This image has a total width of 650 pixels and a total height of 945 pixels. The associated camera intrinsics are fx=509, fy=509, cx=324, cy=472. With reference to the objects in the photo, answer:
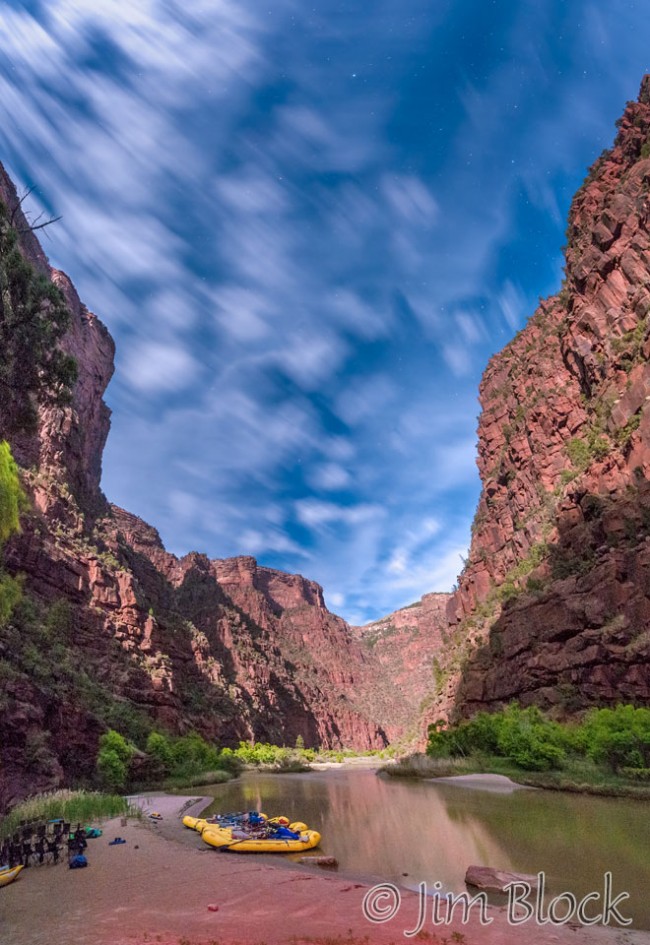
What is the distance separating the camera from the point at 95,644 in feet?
191

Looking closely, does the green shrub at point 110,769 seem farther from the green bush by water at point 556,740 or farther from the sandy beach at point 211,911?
the sandy beach at point 211,911

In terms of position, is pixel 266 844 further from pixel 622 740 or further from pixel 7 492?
pixel 622 740

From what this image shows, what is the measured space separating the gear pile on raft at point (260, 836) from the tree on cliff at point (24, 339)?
16.6 metres

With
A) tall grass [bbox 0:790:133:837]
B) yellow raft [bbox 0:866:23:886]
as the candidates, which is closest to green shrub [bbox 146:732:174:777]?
tall grass [bbox 0:790:133:837]

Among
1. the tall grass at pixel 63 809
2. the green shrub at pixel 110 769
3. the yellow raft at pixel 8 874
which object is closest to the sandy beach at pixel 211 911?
the yellow raft at pixel 8 874

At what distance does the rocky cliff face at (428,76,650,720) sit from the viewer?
2864 cm

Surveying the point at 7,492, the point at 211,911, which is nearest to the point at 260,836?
the point at 211,911

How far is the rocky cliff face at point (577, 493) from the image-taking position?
28.6 metres

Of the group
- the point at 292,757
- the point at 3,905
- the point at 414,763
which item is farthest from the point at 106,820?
the point at 292,757

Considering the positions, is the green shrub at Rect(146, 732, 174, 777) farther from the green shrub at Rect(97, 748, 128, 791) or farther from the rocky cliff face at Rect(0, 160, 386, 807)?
the green shrub at Rect(97, 748, 128, 791)

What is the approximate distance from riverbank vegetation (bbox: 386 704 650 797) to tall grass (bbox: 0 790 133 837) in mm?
19019

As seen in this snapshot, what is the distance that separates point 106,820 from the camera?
69.1 feet

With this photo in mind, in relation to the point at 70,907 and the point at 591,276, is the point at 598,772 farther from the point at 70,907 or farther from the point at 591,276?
the point at 591,276

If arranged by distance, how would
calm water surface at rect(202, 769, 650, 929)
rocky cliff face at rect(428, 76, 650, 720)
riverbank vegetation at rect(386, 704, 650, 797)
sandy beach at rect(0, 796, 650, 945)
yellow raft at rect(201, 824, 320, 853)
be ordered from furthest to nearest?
rocky cliff face at rect(428, 76, 650, 720), riverbank vegetation at rect(386, 704, 650, 797), yellow raft at rect(201, 824, 320, 853), calm water surface at rect(202, 769, 650, 929), sandy beach at rect(0, 796, 650, 945)
